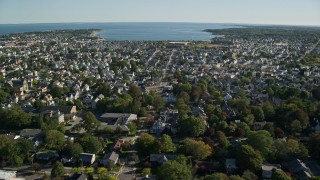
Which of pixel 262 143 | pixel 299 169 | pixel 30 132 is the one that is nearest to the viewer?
pixel 299 169

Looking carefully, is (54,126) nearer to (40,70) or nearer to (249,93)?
(249,93)

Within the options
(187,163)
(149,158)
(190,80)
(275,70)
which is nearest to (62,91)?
(190,80)

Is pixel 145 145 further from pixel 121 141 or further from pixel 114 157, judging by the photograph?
pixel 121 141

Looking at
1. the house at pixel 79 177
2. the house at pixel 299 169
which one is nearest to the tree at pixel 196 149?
the house at pixel 299 169

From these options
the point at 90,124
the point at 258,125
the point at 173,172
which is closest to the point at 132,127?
the point at 90,124

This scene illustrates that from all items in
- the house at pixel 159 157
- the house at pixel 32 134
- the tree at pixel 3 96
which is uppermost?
the tree at pixel 3 96

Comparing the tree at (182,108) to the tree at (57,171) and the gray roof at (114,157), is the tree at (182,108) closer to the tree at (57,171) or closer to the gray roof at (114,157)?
the gray roof at (114,157)
